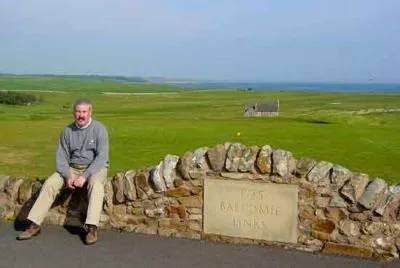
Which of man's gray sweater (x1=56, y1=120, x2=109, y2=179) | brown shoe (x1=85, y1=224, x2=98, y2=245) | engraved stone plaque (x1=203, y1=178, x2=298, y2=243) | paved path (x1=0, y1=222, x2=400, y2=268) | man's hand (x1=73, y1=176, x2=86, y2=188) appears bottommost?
paved path (x1=0, y1=222, x2=400, y2=268)

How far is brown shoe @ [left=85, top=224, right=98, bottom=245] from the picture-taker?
7590 mm

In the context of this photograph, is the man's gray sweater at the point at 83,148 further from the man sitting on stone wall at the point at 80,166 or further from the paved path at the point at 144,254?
the paved path at the point at 144,254

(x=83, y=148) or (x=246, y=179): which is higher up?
(x=83, y=148)

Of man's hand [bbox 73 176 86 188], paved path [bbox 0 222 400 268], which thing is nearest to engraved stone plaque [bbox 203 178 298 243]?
paved path [bbox 0 222 400 268]

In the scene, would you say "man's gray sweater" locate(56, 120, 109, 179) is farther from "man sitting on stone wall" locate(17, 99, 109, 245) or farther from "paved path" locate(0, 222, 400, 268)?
"paved path" locate(0, 222, 400, 268)

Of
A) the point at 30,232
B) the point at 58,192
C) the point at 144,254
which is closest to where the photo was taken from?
the point at 144,254

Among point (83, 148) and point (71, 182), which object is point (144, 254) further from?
point (83, 148)

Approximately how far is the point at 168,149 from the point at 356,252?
12516 mm

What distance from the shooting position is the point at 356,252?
277 inches

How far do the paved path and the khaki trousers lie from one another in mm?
291

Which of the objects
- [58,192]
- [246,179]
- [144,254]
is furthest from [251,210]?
[58,192]

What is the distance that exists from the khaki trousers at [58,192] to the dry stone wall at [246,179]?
0.27 m

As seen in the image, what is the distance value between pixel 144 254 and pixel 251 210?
1.50 metres

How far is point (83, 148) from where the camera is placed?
8242mm
